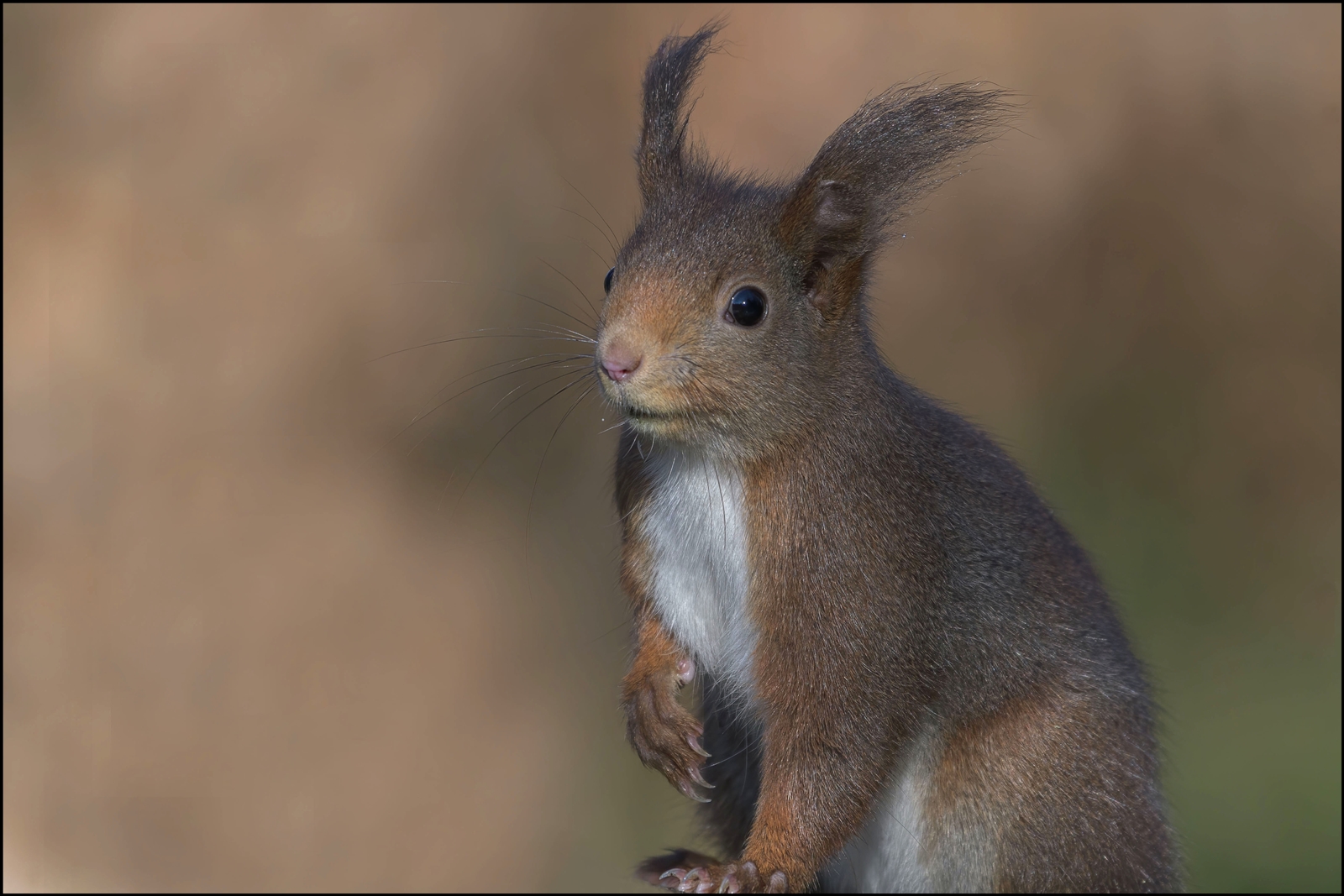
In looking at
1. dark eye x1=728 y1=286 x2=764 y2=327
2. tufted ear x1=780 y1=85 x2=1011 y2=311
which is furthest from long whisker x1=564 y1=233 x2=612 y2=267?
tufted ear x1=780 y1=85 x2=1011 y2=311

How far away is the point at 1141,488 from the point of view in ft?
37.3

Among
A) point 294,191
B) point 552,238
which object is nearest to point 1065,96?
point 552,238

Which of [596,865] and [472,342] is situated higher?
[472,342]

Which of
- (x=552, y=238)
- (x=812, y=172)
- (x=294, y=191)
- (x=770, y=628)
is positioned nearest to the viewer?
(x=812, y=172)

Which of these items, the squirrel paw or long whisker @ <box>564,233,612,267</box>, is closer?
the squirrel paw

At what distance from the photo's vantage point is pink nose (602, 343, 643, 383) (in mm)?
3240

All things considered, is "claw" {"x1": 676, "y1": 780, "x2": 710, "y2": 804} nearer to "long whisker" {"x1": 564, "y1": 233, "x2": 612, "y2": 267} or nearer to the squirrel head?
the squirrel head

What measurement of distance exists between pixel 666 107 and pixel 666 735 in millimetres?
1993

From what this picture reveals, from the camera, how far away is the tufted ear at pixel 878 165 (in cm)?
333

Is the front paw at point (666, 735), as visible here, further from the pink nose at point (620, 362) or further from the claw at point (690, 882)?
the pink nose at point (620, 362)

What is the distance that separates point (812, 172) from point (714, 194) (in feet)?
1.45

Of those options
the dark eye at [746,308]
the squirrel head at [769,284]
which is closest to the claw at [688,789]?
the squirrel head at [769,284]

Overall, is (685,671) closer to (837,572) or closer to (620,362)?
(837,572)

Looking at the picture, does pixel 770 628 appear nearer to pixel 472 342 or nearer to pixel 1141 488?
pixel 472 342
